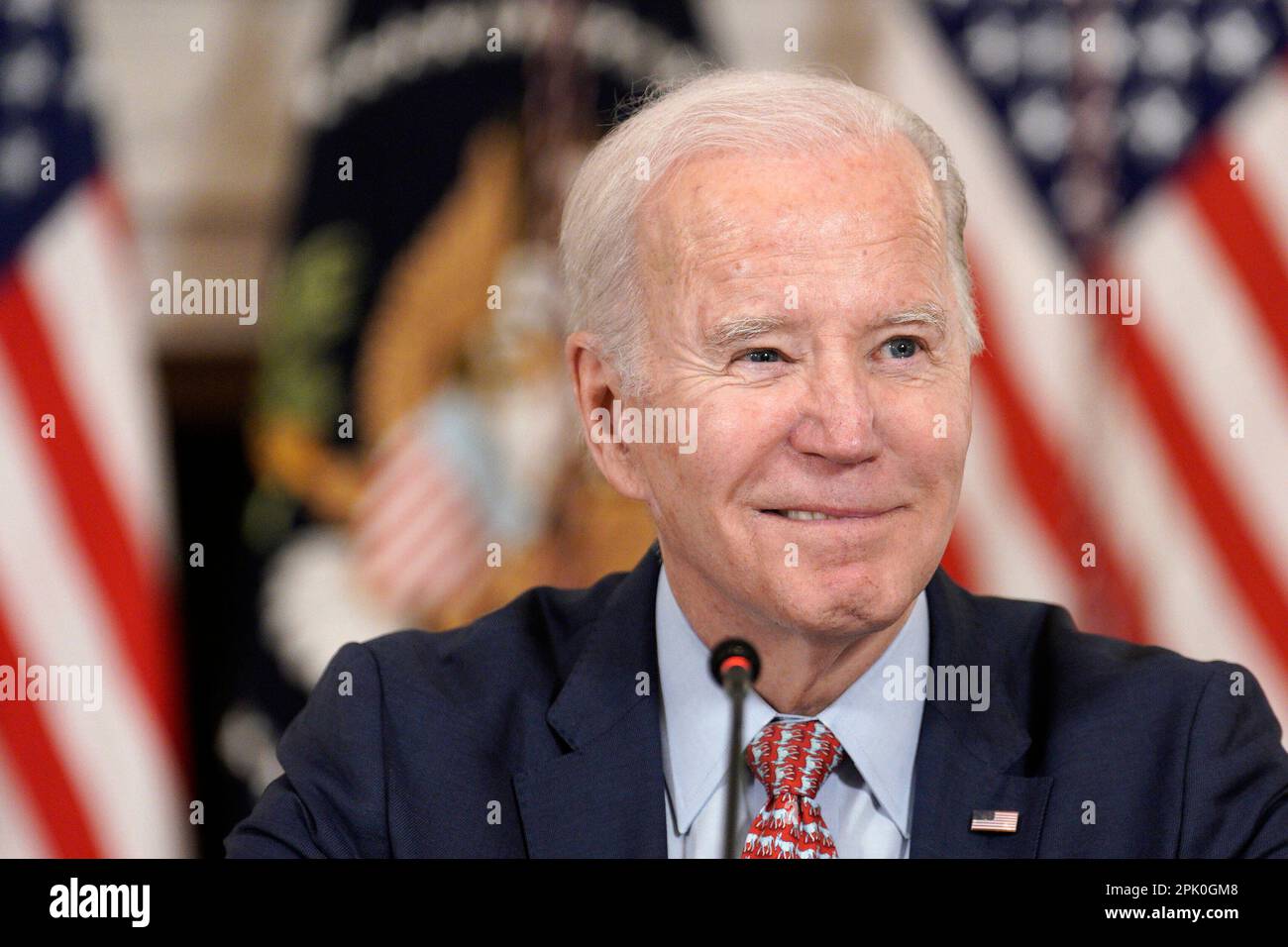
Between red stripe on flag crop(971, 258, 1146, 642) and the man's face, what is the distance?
6.52 ft

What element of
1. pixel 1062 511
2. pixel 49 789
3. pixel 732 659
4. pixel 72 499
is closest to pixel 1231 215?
pixel 1062 511

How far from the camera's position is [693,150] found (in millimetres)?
1871

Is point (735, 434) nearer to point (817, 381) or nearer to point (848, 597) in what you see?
point (817, 381)

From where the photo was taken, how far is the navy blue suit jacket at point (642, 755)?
68.6 inches

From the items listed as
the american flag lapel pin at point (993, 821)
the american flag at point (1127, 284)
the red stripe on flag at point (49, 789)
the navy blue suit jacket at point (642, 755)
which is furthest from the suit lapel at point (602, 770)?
the red stripe on flag at point (49, 789)

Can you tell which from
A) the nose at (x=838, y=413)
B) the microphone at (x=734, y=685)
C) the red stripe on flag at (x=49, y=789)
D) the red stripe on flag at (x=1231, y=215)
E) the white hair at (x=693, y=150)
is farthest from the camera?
the red stripe on flag at (x=1231, y=215)

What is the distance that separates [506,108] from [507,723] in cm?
232

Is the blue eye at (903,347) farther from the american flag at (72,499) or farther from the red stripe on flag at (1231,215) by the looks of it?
the american flag at (72,499)

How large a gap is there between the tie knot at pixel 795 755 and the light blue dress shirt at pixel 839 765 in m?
0.01

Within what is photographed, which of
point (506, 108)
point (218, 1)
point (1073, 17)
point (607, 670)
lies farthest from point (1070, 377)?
point (218, 1)

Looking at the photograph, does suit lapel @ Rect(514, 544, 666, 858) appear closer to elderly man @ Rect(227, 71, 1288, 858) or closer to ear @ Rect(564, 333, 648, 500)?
elderly man @ Rect(227, 71, 1288, 858)

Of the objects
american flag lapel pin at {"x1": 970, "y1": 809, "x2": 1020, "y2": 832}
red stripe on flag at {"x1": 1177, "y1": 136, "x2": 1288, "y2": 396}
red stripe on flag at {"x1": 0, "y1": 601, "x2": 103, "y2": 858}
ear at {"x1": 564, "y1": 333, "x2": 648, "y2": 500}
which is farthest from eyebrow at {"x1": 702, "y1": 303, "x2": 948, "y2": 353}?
red stripe on flag at {"x1": 0, "y1": 601, "x2": 103, "y2": 858}
